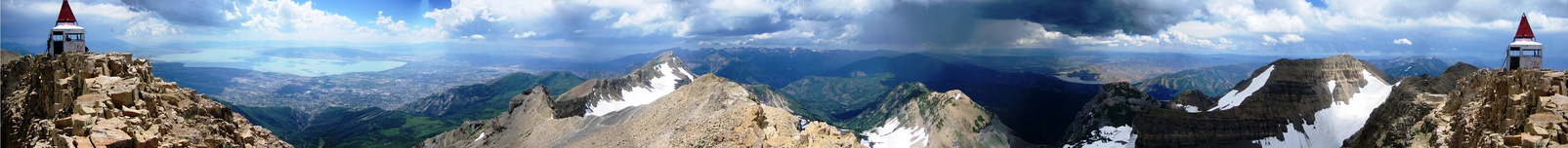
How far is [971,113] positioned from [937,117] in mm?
7854

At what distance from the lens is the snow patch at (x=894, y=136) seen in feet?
491

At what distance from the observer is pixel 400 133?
177 metres

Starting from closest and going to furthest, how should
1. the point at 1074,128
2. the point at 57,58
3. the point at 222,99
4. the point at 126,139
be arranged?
the point at 126,139 → the point at 57,58 → the point at 1074,128 → the point at 222,99

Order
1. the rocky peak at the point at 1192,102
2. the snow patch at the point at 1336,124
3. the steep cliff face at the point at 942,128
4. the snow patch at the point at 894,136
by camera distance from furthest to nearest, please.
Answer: the snow patch at the point at 894,136
the steep cliff face at the point at 942,128
the rocky peak at the point at 1192,102
the snow patch at the point at 1336,124

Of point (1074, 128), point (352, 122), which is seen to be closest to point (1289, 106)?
point (1074, 128)

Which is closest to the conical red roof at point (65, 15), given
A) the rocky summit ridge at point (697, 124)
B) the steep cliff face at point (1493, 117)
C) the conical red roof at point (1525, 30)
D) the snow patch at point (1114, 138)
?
the rocky summit ridge at point (697, 124)

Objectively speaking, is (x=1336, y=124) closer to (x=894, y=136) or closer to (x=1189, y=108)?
(x=1189, y=108)

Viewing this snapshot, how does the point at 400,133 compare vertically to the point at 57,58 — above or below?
below

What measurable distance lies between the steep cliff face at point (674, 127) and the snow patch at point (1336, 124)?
2713 inches

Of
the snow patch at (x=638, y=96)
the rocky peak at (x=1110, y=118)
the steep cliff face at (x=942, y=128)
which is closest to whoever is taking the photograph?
the snow patch at (x=638, y=96)

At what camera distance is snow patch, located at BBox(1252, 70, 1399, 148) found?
114 meters

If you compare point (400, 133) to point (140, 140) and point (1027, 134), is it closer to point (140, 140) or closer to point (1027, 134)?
point (1027, 134)

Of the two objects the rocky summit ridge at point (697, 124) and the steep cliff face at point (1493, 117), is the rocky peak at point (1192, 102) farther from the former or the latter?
the steep cliff face at point (1493, 117)

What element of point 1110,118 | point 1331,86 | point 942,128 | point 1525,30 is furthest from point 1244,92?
point 1525,30
